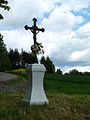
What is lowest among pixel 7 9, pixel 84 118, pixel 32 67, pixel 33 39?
pixel 84 118

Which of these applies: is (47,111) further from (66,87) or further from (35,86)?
(66,87)

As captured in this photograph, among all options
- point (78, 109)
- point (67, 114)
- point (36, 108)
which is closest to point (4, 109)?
point (36, 108)

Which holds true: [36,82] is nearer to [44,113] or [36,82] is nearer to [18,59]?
[44,113]

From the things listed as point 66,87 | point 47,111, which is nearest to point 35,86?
point 47,111

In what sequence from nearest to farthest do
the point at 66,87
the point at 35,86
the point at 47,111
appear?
1. the point at 47,111
2. the point at 35,86
3. the point at 66,87

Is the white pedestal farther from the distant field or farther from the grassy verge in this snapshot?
the distant field

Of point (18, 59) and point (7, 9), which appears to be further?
point (18, 59)

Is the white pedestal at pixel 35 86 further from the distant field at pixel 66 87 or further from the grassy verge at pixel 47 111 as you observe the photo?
the distant field at pixel 66 87

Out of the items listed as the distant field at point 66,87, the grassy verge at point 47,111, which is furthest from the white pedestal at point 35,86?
the distant field at point 66,87

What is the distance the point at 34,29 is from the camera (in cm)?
753

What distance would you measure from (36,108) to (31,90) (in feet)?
2.51

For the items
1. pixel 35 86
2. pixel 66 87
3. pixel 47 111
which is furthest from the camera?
pixel 66 87

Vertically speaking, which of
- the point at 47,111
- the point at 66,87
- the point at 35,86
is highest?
the point at 66,87

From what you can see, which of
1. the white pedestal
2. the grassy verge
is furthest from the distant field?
the grassy verge
